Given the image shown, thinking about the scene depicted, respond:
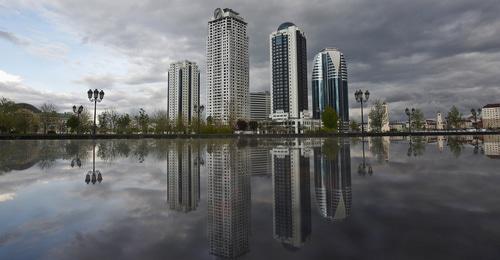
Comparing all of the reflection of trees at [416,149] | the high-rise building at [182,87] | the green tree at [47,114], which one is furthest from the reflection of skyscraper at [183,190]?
the high-rise building at [182,87]

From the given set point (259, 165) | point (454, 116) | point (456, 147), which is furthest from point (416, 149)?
point (454, 116)

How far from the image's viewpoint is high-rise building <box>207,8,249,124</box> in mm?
161500

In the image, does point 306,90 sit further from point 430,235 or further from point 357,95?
point 430,235

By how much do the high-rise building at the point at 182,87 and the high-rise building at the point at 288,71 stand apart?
46.6 metres

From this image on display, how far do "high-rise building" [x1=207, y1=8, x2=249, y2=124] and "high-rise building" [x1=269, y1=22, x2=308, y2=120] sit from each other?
16265 millimetres

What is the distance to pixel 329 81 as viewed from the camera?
18325cm

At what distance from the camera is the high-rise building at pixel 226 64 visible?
161500 millimetres

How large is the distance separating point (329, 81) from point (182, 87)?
3487 inches

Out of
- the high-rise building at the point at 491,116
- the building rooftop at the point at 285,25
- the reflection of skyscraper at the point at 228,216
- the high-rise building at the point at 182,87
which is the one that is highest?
the building rooftop at the point at 285,25

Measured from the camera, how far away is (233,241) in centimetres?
378

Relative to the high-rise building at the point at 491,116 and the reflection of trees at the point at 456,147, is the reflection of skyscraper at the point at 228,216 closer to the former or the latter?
the reflection of trees at the point at 456,147

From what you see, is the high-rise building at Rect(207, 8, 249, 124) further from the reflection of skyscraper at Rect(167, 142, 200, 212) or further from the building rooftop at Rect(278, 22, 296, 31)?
the reflection of skyscraper at Rect(167, 142, 200, 212)

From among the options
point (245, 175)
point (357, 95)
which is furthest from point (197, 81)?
point (245, 175)

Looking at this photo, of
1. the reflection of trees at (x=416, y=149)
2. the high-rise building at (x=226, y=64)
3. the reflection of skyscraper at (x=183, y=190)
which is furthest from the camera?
the high-rise building at (x=226, y=64)
